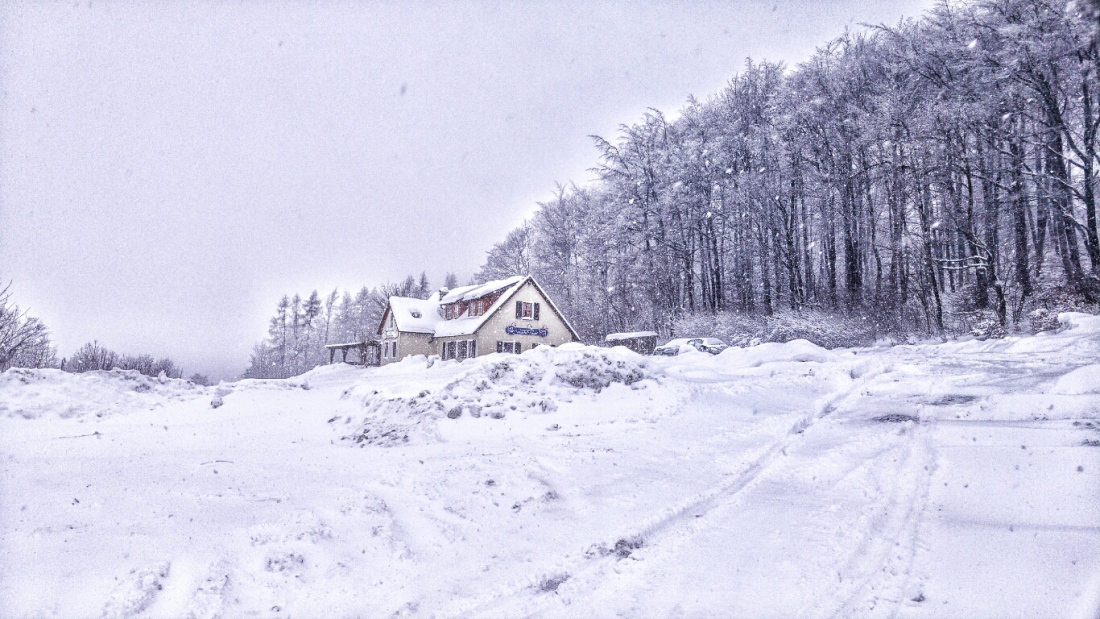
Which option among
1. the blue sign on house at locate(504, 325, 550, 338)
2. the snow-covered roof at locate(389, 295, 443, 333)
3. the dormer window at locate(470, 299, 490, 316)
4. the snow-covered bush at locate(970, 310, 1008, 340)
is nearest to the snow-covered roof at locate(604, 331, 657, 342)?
the blue sign on house at locate(504, 325, 550, 338)

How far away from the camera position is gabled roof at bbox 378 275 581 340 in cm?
3425

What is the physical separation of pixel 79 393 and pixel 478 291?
83.6 ft

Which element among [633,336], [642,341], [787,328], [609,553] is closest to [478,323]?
[633,336]

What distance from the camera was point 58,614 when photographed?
3.22m

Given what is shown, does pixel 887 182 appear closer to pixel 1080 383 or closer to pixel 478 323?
pixel 1080 383

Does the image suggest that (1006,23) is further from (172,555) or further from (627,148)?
(172,555)

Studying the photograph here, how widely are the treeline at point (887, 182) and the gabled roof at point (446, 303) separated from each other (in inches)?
302

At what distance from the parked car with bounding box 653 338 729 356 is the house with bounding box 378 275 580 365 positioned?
10.5 meters

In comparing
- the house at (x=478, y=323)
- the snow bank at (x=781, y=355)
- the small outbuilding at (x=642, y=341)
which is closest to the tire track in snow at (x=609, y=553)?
the snow bank at (x=781, y=355)

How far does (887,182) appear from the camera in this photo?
24984 millimetres

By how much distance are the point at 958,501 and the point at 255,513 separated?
7267 millimetres

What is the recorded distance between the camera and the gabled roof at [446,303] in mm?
34250

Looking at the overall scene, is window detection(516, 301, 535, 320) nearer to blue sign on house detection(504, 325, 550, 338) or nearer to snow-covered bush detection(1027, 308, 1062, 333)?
blue sign on house detection(504, 325, 550, 338)

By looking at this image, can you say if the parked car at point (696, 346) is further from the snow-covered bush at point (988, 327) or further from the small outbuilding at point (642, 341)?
the snow-covered bush at point (988, 327)
